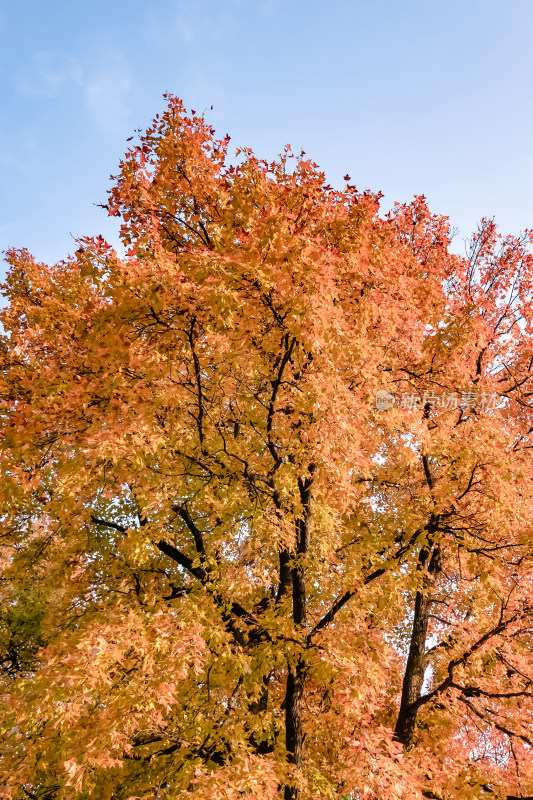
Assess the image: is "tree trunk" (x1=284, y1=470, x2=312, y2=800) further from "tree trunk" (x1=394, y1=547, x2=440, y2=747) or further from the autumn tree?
"tree trunk" (x1=394, y1=547, x2=440, y2=747)

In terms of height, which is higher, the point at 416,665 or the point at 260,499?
the point at 260,499

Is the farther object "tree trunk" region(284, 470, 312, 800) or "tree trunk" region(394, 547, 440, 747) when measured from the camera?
"tree trunk" region(394, 547, 440, 747)

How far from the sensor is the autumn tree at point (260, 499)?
4637 millimetres

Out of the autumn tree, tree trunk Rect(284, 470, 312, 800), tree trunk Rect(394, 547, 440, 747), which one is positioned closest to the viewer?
the autumn tree

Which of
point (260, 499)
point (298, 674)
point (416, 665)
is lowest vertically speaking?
point (298, 674)

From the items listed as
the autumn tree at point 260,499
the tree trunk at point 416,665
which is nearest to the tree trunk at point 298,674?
the autumn tree at point 260,499

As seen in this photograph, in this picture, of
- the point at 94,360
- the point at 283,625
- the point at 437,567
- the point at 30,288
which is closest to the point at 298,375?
the point at 94,360

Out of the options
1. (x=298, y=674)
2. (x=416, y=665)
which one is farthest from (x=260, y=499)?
(x=416, y=665)

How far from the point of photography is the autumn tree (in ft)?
15.2

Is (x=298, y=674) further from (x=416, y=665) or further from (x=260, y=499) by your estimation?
(x=416, y=665)

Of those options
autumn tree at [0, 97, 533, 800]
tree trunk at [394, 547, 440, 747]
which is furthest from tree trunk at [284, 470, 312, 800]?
tree trunk at [394, 547, 440, 747]

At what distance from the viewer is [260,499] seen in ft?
20.7

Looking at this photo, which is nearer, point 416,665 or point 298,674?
point 298,674

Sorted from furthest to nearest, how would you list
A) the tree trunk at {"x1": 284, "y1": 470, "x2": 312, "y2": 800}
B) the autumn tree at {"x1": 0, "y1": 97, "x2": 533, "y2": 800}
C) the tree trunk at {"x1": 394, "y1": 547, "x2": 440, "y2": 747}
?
the tree trunk at {"x1": 394, "y1": 547, "x2": 440, "y2": 747} → the tree trunk at {"x1": 284, "y1": 470, "x2": 312, "y2": 800} → the autumn tree at {"x1": 0, "y1": 97, "x2": 533, "y2": 800}
